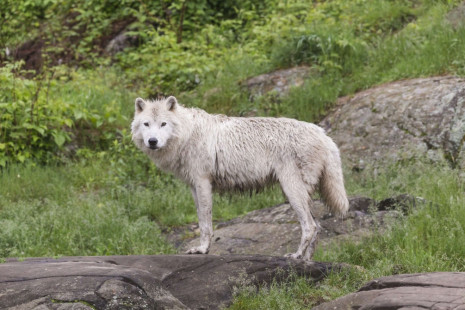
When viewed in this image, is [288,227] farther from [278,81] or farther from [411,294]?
[278,81]

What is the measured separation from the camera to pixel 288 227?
26.9 ft

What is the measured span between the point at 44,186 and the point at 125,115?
2.61 metres

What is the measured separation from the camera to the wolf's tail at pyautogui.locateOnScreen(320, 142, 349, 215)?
23.3 feet

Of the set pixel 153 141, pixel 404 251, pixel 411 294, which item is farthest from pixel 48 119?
pixel 411 294

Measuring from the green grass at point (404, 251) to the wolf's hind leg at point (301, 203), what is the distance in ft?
1.61

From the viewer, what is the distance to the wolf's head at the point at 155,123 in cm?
686

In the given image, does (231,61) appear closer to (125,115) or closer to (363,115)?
(125,115)

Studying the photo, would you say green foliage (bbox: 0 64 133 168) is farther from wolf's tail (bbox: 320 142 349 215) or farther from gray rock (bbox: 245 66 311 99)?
wolf's tail (bbox: 320 142 349 215)

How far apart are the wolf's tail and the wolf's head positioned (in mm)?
1911

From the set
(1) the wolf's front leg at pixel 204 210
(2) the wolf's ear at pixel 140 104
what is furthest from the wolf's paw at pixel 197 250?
(2) the wolf's ear at pixel 140 104

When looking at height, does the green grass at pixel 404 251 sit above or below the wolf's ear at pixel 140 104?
below

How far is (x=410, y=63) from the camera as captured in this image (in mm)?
11031

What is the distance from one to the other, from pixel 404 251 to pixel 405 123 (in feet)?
12.1

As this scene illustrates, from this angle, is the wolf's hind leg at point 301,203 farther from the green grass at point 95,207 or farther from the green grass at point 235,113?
the green grass at point 95,207
